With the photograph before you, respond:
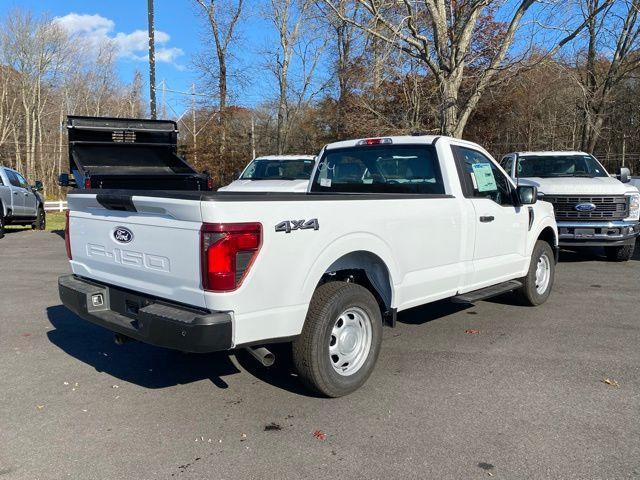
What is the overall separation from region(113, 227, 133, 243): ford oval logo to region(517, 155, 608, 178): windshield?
930 cm

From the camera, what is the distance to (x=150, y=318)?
3.45 m

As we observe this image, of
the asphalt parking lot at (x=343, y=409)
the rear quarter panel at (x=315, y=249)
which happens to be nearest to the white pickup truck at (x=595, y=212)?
the asphalt parking lot at (x=343, y=409)

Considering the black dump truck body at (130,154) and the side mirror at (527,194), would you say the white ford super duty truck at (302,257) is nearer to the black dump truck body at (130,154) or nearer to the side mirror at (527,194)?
the side mirror at (527,194)

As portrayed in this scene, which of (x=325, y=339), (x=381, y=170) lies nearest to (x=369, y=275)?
(x=325, y=339)

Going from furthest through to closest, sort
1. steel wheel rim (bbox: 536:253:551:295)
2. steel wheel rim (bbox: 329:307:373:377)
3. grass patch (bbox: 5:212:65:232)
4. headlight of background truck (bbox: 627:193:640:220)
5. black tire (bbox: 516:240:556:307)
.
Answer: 1. grass patch (bbox: 5:212:65:232)
2. headlight of background truck (bbox: 627:193:640:220)
3. steel wheel rim (bbox: 536:253:551:295)
4. black tire (bbox: 516:240:556:307)
5. steel wheel rim (bbox: 329:307:373:377)

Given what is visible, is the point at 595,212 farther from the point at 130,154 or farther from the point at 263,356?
the point at 130,154

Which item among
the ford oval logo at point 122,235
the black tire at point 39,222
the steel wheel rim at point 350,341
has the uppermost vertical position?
the ford oval logo at point 122,235

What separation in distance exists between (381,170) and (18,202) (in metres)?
12.9

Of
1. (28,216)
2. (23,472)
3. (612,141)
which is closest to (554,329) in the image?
(23,472)

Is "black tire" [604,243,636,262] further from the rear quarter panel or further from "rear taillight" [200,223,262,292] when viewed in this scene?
"rear taillight" [200,223,262,292]

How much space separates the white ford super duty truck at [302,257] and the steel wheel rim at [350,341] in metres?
0.01

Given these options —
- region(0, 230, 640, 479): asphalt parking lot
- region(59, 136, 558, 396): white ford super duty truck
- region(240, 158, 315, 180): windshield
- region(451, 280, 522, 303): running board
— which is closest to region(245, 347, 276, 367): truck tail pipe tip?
region(59, 136, 558, 396): white ford super duty truck

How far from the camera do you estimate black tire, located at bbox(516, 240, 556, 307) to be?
657cm

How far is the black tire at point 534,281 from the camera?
21.6 feet
